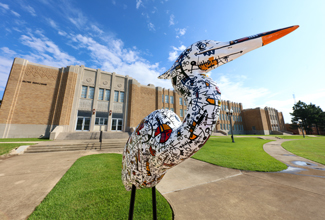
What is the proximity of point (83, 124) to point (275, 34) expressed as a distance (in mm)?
21147

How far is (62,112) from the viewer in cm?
1670

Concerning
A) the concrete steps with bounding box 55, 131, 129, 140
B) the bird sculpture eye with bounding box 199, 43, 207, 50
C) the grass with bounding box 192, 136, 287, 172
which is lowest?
the grass with bounding box 192, 136, 287, 172

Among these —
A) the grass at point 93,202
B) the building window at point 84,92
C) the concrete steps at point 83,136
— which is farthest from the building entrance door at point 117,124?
the grass at point 93,202

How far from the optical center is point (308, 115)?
40.6 metres

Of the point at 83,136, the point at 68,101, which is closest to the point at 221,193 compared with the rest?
the point at 83,136

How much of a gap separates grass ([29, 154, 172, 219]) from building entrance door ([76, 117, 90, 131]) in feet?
52.7

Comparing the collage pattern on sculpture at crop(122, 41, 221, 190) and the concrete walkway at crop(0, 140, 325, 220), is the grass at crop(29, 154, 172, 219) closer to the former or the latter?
the concrete walkway at crop(0, 140, 325, 220)

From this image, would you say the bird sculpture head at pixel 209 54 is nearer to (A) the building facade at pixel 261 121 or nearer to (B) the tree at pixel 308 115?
(A) the building facade at pixel 261 121

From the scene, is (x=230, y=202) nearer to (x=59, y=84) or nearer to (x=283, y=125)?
(x=59, y=84)

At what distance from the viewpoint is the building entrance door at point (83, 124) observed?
17.7 meters

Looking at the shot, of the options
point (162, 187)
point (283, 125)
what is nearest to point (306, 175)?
point (162, 187)

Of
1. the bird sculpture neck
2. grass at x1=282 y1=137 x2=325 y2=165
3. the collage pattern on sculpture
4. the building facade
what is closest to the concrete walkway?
the collage pattern on sculpture

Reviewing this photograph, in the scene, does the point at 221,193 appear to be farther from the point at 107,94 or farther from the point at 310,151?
the point at 107,94

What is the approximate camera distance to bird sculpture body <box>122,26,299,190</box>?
1009mm
